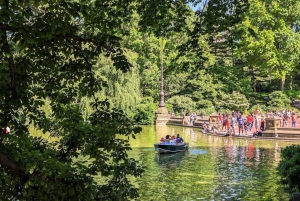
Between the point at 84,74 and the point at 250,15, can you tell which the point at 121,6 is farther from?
the point at 250,15

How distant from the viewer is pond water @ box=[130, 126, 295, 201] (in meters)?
12.8

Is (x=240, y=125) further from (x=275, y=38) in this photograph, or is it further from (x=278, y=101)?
(x=275, y=38)

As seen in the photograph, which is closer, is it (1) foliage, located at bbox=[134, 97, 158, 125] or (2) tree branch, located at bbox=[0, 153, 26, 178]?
(2) tree branch, located at bbox=[0, 153, 26, 178]

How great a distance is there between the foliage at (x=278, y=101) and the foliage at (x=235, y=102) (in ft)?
9.38

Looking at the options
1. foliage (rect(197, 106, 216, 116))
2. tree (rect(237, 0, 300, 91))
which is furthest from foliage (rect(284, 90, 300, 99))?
Answer: foliage (rect(197, 106, 216, 116))

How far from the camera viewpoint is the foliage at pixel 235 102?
4584 cm

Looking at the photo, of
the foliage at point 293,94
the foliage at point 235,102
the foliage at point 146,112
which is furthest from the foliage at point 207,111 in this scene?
the foliage at point 293,94

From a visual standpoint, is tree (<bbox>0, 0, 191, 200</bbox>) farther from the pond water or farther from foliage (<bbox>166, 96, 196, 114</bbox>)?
foliage (<bbox>166, 96, 196, 114</bbox>)

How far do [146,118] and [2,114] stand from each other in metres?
39.4

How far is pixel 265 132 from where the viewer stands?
28922 millimetres

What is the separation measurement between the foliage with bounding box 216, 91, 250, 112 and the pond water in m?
20.1

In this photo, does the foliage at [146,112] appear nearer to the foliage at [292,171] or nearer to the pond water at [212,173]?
the pond water at [212,173]

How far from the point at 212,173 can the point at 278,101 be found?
32242 millimetres

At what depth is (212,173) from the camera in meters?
16.4
